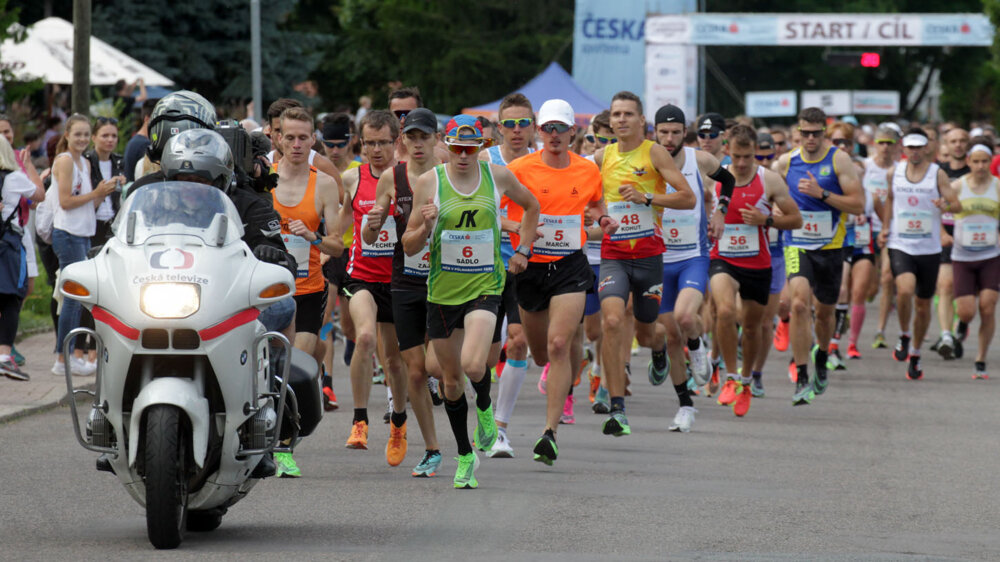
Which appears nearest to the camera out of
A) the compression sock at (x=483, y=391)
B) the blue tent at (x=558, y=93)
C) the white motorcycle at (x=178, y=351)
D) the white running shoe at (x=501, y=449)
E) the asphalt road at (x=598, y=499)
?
the white motorcycle at (x=178, y=351)

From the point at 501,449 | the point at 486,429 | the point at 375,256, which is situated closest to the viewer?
the point at 486,429

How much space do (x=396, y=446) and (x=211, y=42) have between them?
30118mm

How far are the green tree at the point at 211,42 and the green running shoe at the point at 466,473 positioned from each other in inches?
1126

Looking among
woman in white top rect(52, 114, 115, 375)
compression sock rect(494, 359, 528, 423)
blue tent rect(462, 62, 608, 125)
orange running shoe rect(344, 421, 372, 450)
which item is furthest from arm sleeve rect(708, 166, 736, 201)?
blue tent rect(462, 62, 608, 125)

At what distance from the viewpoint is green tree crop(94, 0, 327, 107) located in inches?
1484

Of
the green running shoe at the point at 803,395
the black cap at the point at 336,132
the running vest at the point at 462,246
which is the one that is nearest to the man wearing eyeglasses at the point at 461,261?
the running vest at the point at 462,246

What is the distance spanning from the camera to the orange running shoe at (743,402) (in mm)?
13914

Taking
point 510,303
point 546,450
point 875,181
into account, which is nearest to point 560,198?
point 510,303

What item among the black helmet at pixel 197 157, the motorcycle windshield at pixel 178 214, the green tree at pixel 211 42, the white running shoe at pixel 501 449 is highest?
the green tree at pixel 211 42

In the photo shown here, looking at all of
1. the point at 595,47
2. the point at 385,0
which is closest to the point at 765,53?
the point at 385,0

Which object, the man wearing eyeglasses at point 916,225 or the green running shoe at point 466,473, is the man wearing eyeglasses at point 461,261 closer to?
the green running shoe at point 466,473

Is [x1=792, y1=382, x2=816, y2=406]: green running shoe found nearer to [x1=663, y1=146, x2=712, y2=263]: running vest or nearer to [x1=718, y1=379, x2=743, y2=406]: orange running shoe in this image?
[x1=718, y1=379, x2=743, y2=406]: orange running shoe

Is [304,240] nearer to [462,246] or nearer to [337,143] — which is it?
[462,246]

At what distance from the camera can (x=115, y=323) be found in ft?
24.1
